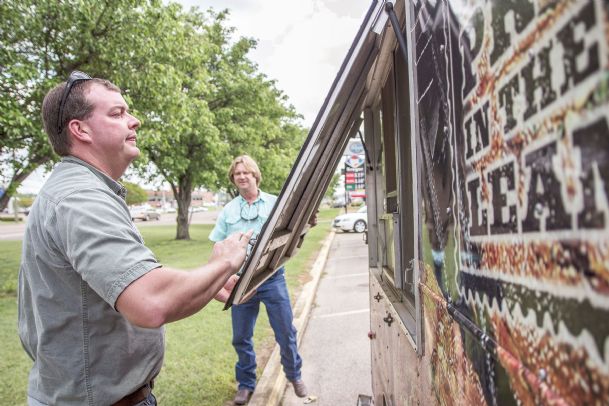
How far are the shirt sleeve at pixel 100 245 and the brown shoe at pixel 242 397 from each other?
291 cm

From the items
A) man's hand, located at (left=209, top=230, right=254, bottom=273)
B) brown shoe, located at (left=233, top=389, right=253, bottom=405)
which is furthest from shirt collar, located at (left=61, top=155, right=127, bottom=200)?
brown shoe, located at (left=233, top=389, right=253, bottom=405)

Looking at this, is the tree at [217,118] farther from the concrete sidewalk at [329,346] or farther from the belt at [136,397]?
the belt at [136,397]

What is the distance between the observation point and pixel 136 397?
172 cm

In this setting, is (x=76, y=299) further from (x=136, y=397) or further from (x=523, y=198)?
(x=523, y=198)

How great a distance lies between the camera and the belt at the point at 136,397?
1.65m

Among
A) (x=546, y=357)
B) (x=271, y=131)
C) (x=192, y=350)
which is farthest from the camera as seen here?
(x=271, y=131)

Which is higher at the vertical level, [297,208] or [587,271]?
[297,208]

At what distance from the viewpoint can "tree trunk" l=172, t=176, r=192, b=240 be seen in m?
21.6

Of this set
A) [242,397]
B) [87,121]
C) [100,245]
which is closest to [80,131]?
[87,121]

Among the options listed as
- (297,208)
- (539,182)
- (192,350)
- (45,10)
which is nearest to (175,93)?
(45,10)

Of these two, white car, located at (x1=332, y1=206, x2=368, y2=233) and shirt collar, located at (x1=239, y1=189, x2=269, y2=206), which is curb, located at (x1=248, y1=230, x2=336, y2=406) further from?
white car, located at (x1=332, y1=206, x2=368, y2=233)

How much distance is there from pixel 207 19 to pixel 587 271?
70.3 ft

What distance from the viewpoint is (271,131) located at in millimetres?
21172

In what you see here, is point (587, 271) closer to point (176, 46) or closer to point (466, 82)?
point (466, 82)
